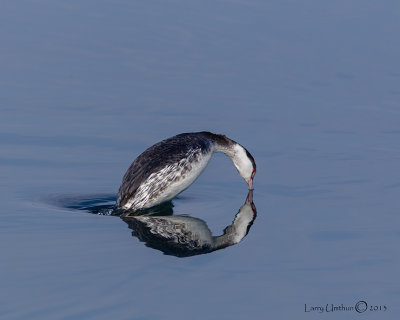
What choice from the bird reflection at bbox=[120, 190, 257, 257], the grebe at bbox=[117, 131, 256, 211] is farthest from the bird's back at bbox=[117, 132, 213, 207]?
the bird reflection at bbox=[120, 190, 257, 257]

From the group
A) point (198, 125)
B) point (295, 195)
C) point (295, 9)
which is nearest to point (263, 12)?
point (295, 9)

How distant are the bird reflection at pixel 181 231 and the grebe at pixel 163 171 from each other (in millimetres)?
207

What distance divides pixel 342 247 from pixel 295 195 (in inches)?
78.9

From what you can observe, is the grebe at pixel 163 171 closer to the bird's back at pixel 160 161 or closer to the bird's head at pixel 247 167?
the bird's back at pixel 160 161

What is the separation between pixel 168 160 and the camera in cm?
1191

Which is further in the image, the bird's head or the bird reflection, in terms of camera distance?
the bird's head

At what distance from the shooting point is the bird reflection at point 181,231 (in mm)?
10289

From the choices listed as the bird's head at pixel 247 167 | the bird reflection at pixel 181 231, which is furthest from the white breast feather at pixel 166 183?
the bird's head at pixel 247 167

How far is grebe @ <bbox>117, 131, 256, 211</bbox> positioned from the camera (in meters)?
11.6

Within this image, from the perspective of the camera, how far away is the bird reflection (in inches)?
405

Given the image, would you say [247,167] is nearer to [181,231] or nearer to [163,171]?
[163,171]

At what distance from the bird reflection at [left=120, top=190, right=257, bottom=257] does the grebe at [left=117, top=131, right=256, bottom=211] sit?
0.21m

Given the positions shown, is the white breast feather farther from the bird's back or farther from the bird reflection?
the bird reflection

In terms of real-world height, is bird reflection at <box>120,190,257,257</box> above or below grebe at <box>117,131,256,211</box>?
below
